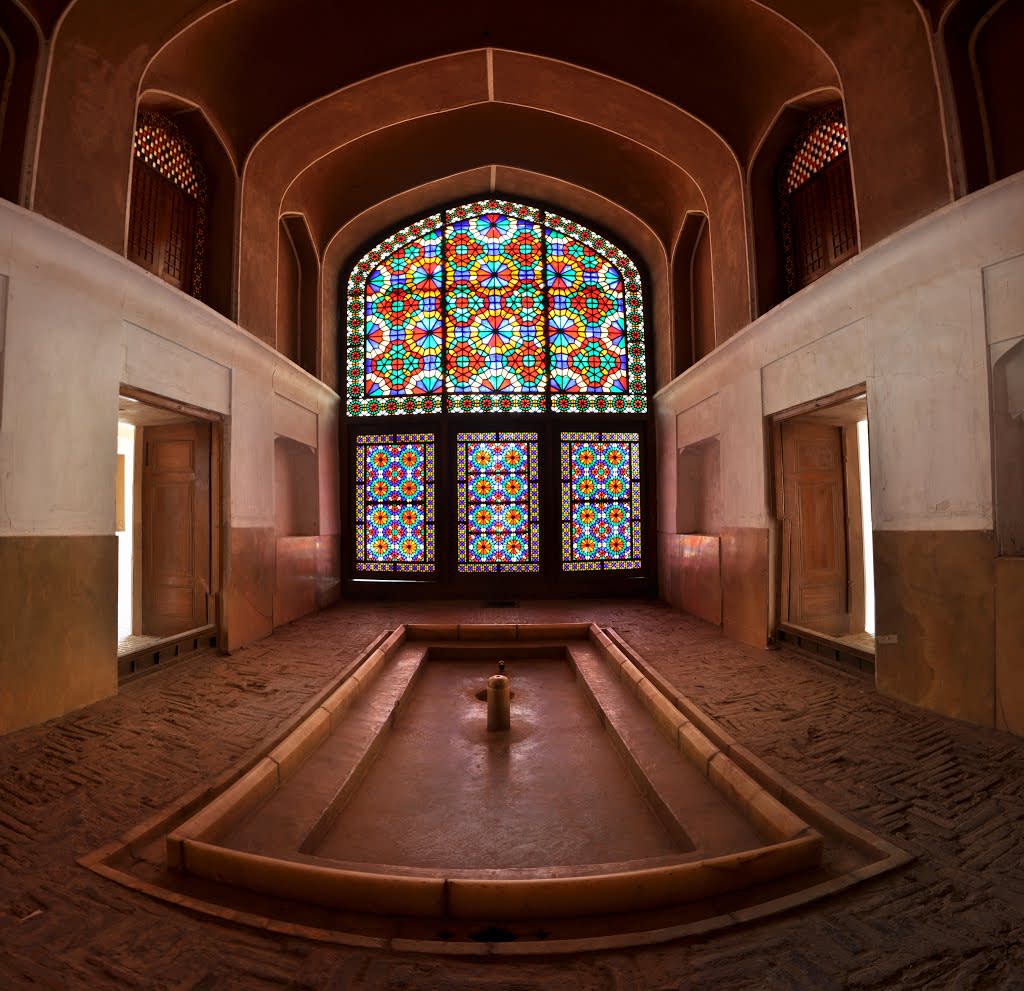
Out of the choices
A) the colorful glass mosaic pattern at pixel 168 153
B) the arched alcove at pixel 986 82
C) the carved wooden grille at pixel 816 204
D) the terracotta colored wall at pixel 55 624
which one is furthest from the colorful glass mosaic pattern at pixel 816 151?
the terracotta colored wall at pixel 55 624

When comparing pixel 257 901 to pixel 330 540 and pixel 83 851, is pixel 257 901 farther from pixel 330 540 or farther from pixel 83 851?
pixel 330 540

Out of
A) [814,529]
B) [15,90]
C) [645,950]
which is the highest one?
[15,90]

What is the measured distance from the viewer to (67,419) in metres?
4.41

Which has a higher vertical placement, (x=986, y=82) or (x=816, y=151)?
(x=816, y=151)

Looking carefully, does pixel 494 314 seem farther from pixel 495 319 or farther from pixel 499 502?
pixel 499 502

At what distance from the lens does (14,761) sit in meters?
3.52

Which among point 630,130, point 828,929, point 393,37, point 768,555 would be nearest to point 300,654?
point 768,555

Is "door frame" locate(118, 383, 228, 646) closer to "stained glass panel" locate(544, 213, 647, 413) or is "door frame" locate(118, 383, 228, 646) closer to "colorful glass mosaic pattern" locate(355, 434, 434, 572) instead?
"colorful glass mosaic pattern" locate(355, 434, 434, 572)

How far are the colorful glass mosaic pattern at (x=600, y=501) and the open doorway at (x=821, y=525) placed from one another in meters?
3.41

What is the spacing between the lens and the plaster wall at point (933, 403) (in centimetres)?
392

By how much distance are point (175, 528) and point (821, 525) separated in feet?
20.9

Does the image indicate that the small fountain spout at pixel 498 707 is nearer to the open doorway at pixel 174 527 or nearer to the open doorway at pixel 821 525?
the open doorway at pixel 821 525

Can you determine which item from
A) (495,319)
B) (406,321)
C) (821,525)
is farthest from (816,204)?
(406,321)

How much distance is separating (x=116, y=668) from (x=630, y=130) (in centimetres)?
758
